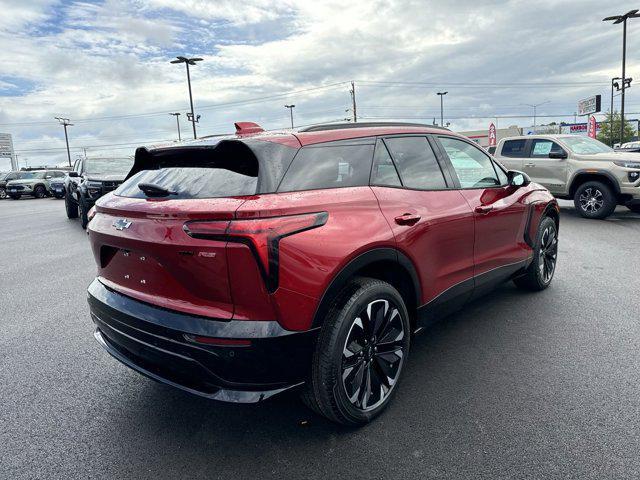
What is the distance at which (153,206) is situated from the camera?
2.45m

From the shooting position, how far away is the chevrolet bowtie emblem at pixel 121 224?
2.54 meters

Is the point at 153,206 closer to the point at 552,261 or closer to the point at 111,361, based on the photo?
the point at 111,361

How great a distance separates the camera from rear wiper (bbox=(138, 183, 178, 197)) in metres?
2.52

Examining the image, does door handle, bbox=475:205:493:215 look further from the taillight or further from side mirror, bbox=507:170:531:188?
the taillight

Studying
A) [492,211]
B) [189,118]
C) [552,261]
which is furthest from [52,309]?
[189,118]

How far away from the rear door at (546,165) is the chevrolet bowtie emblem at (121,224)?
10356mm

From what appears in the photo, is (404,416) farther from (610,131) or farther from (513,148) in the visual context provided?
(610,131)

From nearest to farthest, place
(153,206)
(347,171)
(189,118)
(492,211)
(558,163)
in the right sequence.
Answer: (153,206), (347,171), (492,211), (558,163), (189,118)

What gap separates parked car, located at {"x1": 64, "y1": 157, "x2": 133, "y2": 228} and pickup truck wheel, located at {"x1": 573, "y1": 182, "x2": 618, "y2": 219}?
10.2 meters

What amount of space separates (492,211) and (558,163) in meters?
8.09

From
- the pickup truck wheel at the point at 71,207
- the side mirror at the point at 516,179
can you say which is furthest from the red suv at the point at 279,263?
the pickup truck wheel at the point at 71,207

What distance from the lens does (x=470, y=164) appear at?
13.0ft

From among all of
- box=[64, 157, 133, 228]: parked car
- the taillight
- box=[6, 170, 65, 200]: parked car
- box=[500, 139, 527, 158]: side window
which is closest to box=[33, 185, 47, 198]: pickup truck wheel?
box=[6, 170, 65, 200]: parked car

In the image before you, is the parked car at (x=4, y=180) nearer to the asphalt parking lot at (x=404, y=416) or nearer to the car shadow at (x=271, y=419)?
the asphalt parking lot at (x=404, y=416)
